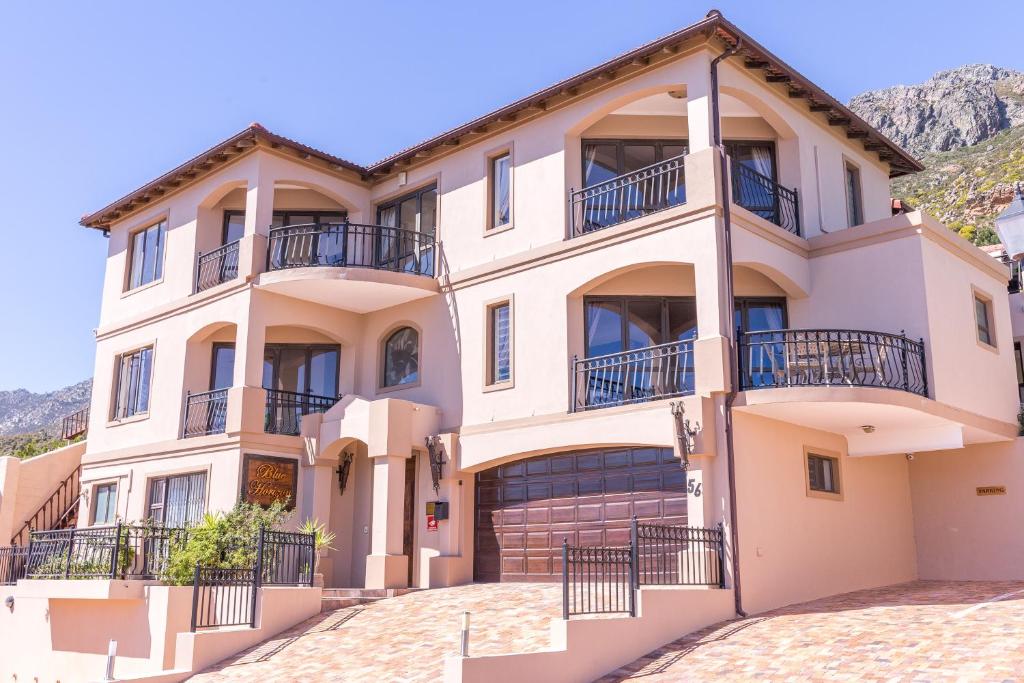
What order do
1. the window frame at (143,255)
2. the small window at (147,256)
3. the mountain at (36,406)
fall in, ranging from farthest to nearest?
the mountain at (36,406) < the small window at (147,256) < the window frame at (143,255)

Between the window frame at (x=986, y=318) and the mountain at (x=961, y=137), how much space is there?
2327cm

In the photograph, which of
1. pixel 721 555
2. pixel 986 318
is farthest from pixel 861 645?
pixel 986 318

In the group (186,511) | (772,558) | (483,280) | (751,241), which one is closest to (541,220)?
(483,280)

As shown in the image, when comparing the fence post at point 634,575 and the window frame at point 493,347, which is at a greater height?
the window frame at point 493,347

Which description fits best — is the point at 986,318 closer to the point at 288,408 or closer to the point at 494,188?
the point at 494,188

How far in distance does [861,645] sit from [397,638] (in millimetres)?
6382

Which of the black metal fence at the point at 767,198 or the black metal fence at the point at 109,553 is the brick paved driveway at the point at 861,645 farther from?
the black metal fence at the point at 109,553

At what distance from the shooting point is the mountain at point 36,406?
9775 cm

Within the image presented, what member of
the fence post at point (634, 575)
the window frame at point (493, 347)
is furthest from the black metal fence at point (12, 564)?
the fence post at point (634, 575)

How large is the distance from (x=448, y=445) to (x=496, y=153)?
20.0 ft

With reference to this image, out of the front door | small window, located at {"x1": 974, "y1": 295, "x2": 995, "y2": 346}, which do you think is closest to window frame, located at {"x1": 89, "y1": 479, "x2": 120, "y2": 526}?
the front door

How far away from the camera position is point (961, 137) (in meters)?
68.4

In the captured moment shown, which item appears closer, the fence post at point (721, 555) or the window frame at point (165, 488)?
the fence post at point (721, 555)

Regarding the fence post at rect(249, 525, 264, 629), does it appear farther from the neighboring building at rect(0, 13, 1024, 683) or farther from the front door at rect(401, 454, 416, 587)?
the front door at rect(401, 454, 416, 587)
